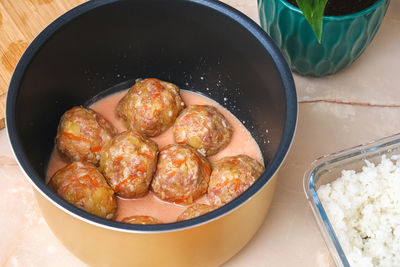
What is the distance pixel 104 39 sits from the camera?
1348 millimetres

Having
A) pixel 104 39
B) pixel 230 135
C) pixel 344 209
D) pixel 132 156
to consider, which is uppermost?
pixel 104 39

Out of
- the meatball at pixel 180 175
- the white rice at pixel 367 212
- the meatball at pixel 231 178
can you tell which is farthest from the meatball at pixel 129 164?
the white rice at pixel 367 212

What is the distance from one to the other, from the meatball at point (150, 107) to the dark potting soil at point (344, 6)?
0.34m

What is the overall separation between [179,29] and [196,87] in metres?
0.18

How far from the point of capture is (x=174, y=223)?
3.22ft

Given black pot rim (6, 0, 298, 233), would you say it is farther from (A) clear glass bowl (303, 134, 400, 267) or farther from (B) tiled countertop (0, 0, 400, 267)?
(B) tiled countertop (0, 0, 400, 267)

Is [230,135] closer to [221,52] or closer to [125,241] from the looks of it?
[221,52]

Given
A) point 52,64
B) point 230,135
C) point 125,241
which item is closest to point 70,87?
point 52,64

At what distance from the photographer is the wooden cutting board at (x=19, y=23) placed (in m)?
1.50

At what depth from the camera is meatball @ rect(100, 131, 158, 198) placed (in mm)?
1218

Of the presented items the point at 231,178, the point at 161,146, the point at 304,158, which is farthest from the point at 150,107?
the point at 304,158

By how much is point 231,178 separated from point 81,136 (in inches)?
12.8

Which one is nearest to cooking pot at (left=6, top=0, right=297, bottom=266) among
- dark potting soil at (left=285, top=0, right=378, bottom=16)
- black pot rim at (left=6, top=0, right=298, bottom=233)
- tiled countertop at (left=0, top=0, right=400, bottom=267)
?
black pot rim at (left=6, top=0, right=298, bottom=233)

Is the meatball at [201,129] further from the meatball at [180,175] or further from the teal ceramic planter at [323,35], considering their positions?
the teal ceramic planter at [323,35]
